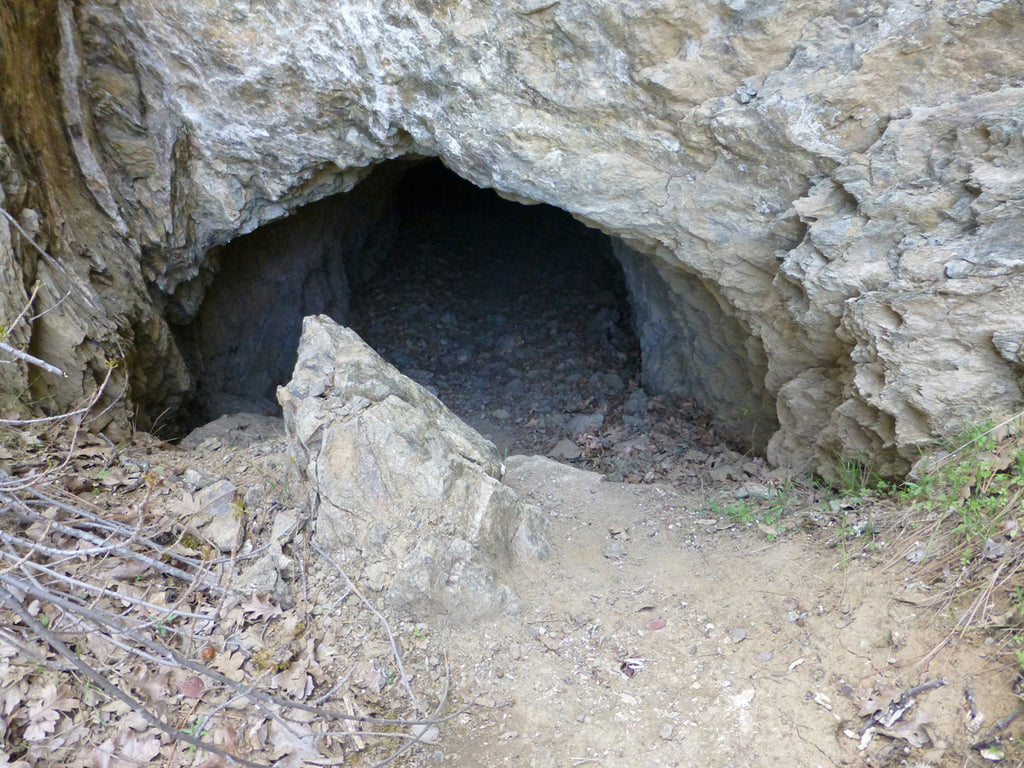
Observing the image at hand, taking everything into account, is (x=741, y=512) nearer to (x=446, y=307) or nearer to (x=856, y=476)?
(x=856, y=476)

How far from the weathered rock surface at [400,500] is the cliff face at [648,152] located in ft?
5.42

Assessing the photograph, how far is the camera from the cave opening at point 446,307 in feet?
19.9

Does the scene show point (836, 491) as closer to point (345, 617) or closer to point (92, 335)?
point (345, 617)

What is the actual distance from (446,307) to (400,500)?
532cm

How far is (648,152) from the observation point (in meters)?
3.87

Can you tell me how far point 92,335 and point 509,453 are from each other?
3134 mm

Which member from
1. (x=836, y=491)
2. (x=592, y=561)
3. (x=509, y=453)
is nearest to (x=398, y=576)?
(x=592, y=561)

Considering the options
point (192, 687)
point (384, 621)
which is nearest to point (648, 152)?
point (384, 621)

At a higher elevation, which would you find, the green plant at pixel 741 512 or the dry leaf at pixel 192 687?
the green plant at pixel 741 512

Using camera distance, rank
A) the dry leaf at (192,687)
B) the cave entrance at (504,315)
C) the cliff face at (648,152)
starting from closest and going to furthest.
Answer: the dry leaf at (192,687) < the cliff face at (648,152) < the cave entrance at (504,315)

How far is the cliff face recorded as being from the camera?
3.06 meters

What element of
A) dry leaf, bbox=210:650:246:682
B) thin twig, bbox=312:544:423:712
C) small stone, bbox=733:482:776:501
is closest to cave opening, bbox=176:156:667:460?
small stone, bbox=733:482:776:501

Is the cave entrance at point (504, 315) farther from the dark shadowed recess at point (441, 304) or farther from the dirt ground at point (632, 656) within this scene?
the dirt ground at point (632, 656)

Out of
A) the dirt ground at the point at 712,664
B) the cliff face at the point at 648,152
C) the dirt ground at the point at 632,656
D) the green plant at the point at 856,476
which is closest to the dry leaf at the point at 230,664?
the dirt ground at the point at 632,656
